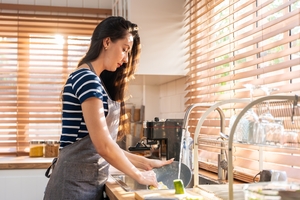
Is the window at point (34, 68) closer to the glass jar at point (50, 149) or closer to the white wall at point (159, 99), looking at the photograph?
the glass jar at point (50, 149)

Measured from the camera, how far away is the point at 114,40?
1.80m

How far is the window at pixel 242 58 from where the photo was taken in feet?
5.50

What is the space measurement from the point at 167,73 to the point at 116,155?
57.4 inches

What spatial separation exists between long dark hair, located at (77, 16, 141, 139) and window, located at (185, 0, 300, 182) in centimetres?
50

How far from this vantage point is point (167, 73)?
2.97 m

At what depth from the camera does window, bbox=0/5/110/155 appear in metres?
3.69

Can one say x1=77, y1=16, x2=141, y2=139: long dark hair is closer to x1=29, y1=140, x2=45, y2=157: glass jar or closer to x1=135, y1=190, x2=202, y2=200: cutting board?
x1=135, y1=190, x2=202, y2=200: cutting board

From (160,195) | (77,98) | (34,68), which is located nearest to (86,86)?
(77,98)

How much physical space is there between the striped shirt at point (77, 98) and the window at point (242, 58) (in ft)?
2.31

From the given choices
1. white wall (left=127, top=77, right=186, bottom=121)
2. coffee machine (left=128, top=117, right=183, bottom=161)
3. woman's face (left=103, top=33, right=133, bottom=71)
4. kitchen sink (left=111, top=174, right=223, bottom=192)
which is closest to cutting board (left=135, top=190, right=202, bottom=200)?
kitchen sink (left=111, top=174, right=223, bottom=192)

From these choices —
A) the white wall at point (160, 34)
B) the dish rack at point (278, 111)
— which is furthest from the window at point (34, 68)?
the dish rack at point (278, 111)

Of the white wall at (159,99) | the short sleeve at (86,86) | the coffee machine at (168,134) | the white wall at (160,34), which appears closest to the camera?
the short sleeve at (86,86)

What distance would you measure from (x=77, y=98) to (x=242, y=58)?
85cm

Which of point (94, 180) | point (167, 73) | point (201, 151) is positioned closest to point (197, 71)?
point (167, 73)
